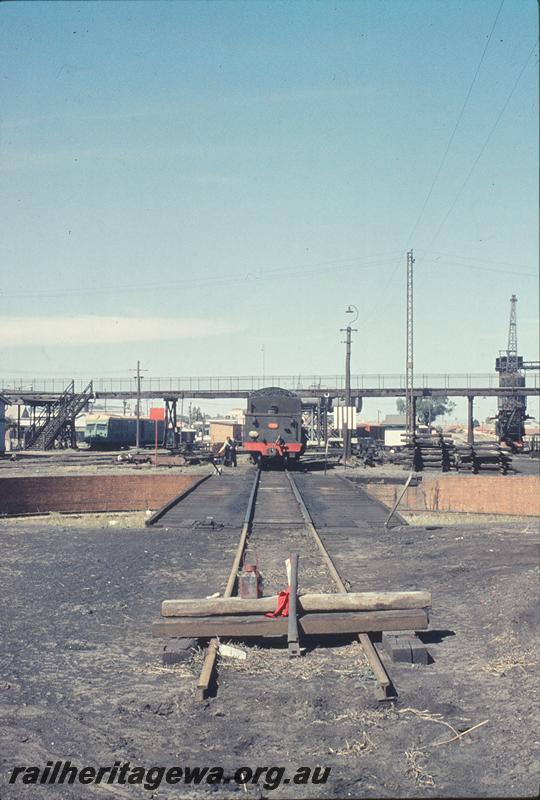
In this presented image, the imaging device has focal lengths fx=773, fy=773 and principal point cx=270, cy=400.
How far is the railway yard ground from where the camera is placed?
476 centimetres

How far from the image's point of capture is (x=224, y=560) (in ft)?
39.9

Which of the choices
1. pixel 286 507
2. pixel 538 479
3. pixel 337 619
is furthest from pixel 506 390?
pixel 337 619

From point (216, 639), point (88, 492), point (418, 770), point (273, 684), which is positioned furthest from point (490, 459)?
point (418, 770)

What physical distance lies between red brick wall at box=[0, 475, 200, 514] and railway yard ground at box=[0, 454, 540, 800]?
35.4ft

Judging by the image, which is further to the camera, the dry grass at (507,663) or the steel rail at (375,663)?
the dry grass at (507,663)

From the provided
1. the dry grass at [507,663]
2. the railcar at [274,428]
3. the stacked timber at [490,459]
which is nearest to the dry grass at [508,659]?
the dry grass at [507,663]

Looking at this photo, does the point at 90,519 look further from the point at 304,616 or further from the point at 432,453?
the point at 432,453

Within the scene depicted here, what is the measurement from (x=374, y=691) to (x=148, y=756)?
1.88m

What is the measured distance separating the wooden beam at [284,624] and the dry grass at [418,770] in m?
2.41

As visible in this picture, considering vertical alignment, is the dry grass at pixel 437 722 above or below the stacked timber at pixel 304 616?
below

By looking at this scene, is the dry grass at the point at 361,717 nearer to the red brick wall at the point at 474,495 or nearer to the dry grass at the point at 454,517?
the dry grass at the point at 454,517

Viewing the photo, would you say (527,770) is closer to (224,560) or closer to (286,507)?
(224,560)

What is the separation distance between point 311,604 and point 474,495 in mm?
18721

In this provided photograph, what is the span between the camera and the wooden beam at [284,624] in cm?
717
